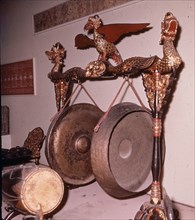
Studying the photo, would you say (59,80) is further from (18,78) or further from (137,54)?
(18,78)

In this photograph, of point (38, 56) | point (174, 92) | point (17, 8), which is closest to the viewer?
point (174, 92)

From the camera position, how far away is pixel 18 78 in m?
3.64

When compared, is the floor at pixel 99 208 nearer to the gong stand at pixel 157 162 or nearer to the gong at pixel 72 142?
the gong at pixel 72 142

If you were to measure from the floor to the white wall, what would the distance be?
23 centimetres

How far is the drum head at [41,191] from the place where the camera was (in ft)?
4.96

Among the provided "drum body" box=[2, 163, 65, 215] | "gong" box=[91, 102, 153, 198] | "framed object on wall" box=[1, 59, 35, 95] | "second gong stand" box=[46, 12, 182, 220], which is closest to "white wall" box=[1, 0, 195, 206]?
"framed object on wall" box=[1, 59, 35, 95]

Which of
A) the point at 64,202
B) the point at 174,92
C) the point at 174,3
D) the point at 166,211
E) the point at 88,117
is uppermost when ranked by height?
the point at 174,3

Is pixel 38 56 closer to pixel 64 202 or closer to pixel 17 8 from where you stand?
pixel 17 8

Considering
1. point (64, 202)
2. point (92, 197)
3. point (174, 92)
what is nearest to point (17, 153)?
point (64, 202)

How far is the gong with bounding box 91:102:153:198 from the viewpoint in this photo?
159 cm

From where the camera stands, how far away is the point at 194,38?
1.95 meters

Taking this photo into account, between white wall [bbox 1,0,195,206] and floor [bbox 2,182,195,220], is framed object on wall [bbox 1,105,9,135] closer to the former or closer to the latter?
white wall [bbox 1,0,195,206]

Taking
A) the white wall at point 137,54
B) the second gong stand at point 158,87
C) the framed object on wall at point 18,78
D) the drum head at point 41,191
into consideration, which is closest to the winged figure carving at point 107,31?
the white wall at point 137,54

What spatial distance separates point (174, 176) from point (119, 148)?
65 cm
